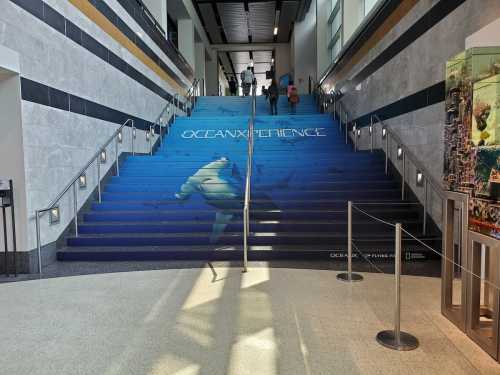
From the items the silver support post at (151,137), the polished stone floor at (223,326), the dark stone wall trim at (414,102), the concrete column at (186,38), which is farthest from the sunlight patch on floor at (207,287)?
the concrete column at (186,38)

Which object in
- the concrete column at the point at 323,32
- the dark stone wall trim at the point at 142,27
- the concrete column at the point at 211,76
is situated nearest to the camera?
the dark stone wall trim at the point at 142,27

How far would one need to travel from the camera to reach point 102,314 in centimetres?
368

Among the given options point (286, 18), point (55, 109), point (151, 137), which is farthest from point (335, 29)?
point (55, 109)

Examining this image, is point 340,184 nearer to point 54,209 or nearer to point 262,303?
point 262,303

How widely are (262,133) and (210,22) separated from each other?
45.2 feet

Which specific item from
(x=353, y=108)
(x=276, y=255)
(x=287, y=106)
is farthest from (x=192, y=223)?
(x=287, y=106)

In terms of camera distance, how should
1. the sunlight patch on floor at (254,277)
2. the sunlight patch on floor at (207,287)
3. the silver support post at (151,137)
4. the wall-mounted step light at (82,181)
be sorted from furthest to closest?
1. the silver support post at (151,137)
2. the wall-mounted step light at (82,181)
3. the sunlight patch on floor at (254,277)
4. the sunlight patch on floor at (207,287)

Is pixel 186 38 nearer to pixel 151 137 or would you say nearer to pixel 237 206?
pixel 151 137

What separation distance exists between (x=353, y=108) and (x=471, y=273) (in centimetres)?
808

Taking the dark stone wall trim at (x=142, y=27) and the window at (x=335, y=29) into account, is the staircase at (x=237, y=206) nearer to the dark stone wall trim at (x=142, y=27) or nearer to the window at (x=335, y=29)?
the dark stone wall trim at (x=142, y=27)

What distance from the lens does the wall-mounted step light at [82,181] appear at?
664 centimetres

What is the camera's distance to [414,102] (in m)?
6.73

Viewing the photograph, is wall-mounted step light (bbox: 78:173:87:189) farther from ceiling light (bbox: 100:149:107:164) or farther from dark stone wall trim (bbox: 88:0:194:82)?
dark stone wall trim (bbox: 88:0:194:82)

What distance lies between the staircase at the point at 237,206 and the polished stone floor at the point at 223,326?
0.97 m
